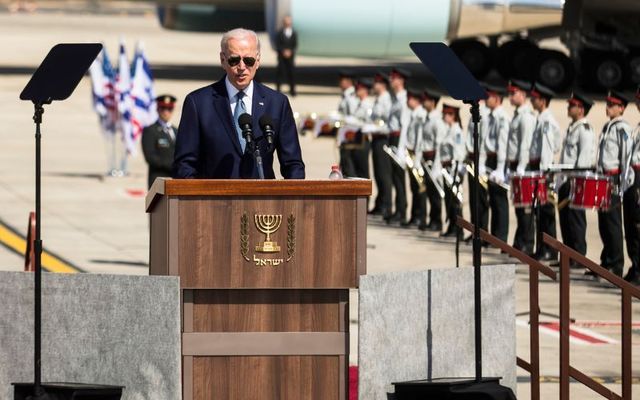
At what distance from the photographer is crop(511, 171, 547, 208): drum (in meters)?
16.0

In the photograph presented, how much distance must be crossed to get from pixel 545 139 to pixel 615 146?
1411mm

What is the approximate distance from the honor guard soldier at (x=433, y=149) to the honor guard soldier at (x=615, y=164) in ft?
10.8

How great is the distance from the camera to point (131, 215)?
1959 centimetres

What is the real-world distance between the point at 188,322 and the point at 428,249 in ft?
35.6

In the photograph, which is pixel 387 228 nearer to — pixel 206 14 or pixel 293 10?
pixel 293 10

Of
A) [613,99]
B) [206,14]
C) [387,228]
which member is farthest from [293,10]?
[613,99]

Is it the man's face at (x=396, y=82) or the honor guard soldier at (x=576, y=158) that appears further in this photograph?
the man's face at (x=396, y=82)

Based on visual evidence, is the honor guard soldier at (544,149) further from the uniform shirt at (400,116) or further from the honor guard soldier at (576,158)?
the uniform shirt at (400,116)

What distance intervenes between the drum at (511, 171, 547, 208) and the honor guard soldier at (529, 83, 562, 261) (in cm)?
72

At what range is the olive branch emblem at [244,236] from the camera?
680cm

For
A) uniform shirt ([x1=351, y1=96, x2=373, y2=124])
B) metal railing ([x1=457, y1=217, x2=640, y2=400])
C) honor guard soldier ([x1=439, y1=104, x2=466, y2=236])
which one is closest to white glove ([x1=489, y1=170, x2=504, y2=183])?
honor guard soldier ([x1=439, y1=104, x2=466, y2=236])

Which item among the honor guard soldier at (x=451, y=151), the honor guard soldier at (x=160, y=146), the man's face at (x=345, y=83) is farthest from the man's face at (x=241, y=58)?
the man's face at (x=345, y=83)

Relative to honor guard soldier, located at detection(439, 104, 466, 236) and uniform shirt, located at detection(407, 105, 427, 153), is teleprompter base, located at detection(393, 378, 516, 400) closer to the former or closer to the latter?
honor guard soldier, located at detection(439, 104, 466, 236)

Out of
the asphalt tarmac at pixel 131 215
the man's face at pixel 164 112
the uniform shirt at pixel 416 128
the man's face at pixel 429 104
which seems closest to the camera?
the asphalt tarmac at pixel 131 215
